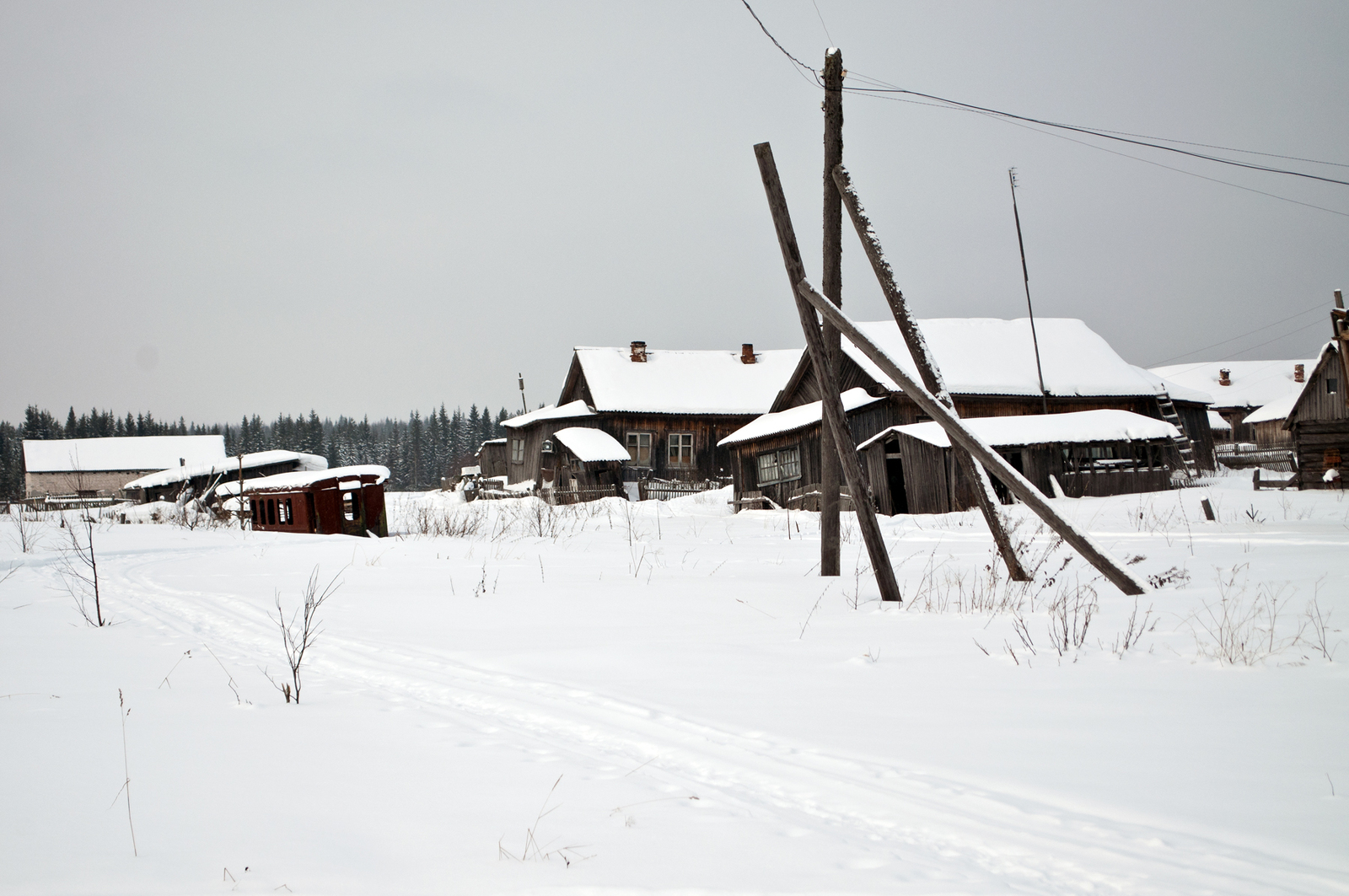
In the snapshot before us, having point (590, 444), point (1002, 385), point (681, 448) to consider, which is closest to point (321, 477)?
point (590, 444)

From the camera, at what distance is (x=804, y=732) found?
10.2 ft

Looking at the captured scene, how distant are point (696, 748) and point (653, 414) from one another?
33636 millimetres

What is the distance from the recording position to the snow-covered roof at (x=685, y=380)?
36594 mm

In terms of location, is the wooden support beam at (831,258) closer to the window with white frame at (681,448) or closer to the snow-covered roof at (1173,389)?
the snow-covered roof at (1173,389)

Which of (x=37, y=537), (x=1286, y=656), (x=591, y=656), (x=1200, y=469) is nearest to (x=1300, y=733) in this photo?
(x=1286, y=656)

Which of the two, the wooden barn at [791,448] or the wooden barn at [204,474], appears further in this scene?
the wooden barn at [204,474]

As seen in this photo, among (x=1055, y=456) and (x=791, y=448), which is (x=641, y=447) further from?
(x=1055, y=456)

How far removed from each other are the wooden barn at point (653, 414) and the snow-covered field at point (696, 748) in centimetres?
2998

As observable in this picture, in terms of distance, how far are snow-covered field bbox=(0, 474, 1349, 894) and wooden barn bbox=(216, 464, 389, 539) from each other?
983cm

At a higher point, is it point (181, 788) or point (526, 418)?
point (526, 418)

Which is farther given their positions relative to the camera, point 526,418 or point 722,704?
point 526,418

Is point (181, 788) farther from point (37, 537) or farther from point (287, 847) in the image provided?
point (37, 537)

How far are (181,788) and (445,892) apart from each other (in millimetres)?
1188

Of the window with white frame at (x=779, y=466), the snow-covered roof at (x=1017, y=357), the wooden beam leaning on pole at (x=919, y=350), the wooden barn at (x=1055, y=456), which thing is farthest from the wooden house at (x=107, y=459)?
the wooden beam leaning on pole at (x=919, y=350)
